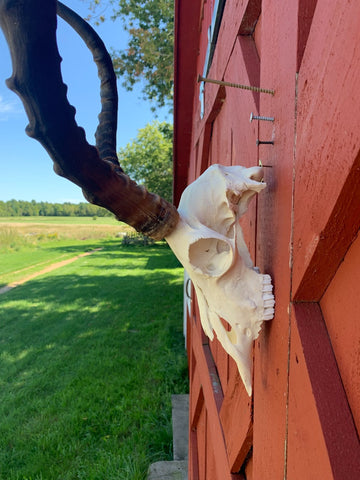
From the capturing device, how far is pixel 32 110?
50cm

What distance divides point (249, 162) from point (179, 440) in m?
3.63

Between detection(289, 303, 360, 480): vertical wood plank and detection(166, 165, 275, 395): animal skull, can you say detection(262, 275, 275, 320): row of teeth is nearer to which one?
detection(166, 165, 275, 395): animal skull

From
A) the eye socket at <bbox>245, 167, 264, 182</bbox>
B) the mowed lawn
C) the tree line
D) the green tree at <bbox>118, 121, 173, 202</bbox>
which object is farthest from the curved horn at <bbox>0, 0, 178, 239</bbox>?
the tree line

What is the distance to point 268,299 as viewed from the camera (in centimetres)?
79

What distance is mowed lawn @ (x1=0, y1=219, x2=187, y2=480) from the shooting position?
3711 millimetres

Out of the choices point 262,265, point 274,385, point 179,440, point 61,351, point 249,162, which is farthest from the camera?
point 61,351

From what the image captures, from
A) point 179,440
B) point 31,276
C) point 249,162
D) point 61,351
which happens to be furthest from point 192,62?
point 31,276

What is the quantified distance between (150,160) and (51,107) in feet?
80.1

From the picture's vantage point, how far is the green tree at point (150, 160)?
22.5m

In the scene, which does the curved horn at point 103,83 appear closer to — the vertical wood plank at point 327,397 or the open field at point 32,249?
the vertical wood plank at point 327,397

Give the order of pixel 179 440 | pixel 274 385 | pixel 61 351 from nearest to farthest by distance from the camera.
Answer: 1. pixel 274 385
2. pixel 179 440
3. pixel 61 351

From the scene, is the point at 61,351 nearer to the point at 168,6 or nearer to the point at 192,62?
the point at 192,62

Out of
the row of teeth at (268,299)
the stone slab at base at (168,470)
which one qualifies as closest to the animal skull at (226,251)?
the row of teeth at (268,299)

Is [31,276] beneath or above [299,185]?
beneath
